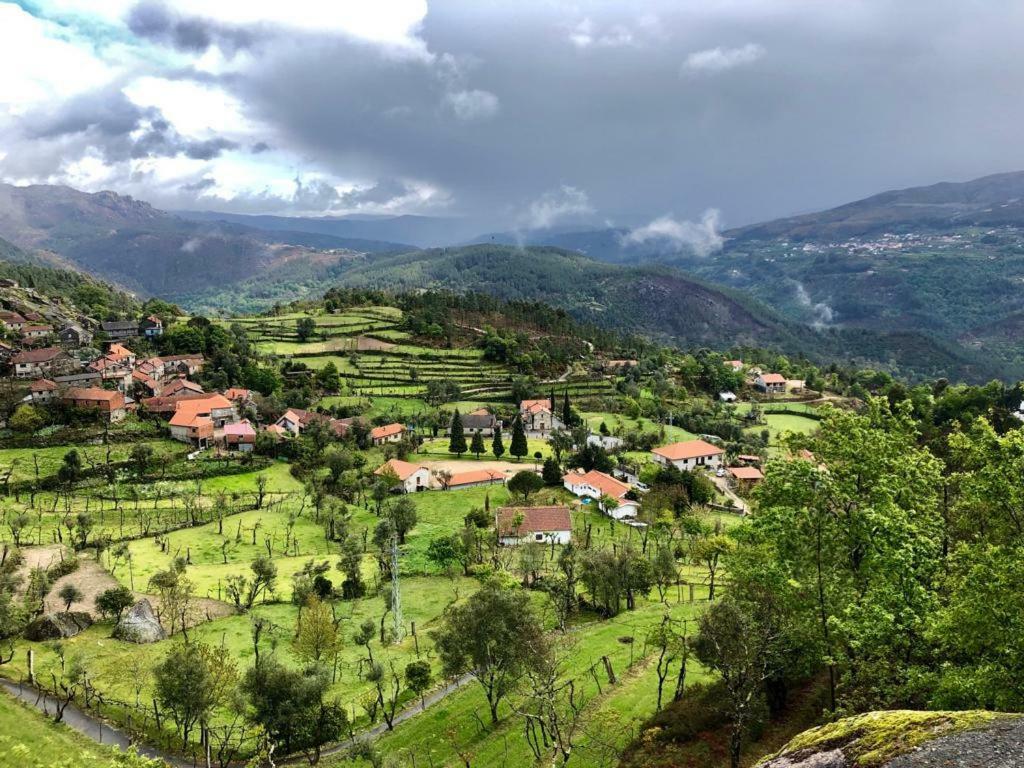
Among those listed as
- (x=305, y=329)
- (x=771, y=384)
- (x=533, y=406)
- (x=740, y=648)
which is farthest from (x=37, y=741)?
(x=771, y=384)

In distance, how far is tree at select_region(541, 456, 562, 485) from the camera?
68.6m

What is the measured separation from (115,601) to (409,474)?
33.4 metres

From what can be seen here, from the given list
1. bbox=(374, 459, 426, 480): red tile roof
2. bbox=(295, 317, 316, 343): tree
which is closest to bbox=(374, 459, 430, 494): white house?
bbox=(374, 459, 426, 480): red tile roof

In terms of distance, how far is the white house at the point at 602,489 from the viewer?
2459 inches

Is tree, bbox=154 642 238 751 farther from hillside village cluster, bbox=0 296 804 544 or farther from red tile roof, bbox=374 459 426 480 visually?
red tile roof, bbox=374 459 426 480

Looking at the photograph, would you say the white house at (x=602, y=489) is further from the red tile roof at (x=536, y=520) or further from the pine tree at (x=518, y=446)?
the pine tree at (x=518, y=446)

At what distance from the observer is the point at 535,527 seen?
55.4m

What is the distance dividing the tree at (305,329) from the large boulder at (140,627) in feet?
302

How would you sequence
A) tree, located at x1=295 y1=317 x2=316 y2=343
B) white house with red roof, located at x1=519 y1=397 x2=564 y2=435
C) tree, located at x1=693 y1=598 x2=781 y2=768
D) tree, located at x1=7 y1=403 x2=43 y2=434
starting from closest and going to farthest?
tree, located at x1=693 y1=598 x2=781 y2=768 → tree, located at x1=7 y1=403 x2=43 y2=434 → white house with red roof, located at x1=519 y1=397 x2=564 y2=435 → tree, located at x1=295 y1=317 x2=316 y2=343

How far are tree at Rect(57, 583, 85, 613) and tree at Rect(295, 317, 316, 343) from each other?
90268 millimetres

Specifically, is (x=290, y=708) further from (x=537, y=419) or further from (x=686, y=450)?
(x=537, y=419)

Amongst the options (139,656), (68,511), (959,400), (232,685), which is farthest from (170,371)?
(959,400)

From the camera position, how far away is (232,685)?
2858 cm

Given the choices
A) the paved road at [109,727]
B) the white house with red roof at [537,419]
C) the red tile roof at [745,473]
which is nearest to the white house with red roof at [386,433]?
the white house with red roof at [537,419]
